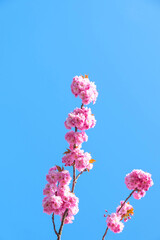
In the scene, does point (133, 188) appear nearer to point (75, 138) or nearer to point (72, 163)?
point (72, 163)

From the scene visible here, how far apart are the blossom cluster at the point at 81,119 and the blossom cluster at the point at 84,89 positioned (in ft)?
0.53

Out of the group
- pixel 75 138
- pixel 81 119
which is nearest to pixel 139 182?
pixel 75 138

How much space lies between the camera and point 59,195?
12.6ft

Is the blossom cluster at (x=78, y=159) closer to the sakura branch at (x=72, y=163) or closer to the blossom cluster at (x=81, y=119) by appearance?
the sakura branch at (x=72, y=163)

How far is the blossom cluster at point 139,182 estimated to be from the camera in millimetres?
4188

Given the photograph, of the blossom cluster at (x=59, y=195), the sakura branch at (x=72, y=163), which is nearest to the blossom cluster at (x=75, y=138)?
the sakura branch at (x=72, y=163)

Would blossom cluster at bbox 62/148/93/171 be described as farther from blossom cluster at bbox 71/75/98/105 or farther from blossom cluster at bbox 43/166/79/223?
blossom cluster at bbox 71/75/98/105

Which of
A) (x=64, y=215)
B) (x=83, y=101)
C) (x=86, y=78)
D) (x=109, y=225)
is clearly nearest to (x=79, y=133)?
(x=83, y=101)

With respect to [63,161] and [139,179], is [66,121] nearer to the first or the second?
[63,161]

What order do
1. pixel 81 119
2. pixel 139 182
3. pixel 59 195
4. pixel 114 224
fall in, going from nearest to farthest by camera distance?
pixel 59 195
pixel 81 119
pixel 114 224
pixel 139 182

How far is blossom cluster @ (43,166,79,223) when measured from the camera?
12.2ft

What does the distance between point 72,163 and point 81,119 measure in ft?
2.43

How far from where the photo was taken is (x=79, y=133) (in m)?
4.05

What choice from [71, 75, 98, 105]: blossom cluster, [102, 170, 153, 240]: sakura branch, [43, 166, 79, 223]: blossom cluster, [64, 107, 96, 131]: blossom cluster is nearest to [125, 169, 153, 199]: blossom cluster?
[102, 170, 153, 240]: sakura branch
